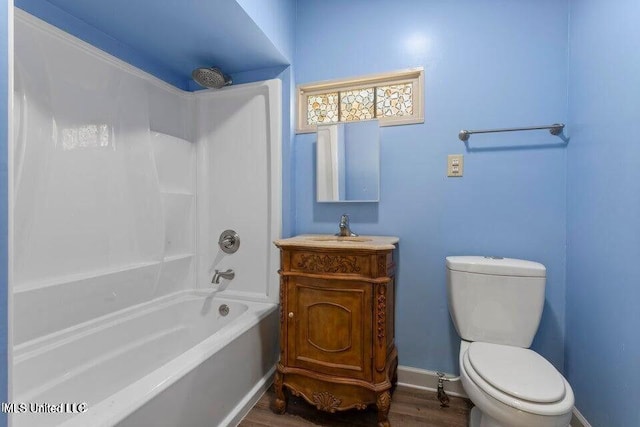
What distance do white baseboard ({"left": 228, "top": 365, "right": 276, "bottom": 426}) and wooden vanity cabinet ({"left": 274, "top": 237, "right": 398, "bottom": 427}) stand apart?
0.49 ft

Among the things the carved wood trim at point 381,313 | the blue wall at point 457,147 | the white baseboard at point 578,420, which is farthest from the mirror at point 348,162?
the white baseboard at point 578,420

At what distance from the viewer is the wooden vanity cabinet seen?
1379 millimetres

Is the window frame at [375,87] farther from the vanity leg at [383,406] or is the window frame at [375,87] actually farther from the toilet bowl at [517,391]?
the vanity leg at [383,406]

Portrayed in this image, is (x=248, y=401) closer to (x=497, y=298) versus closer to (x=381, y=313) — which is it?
(x=381, y=313)

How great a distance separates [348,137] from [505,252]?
111 cm

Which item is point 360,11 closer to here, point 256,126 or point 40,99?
point 256,126

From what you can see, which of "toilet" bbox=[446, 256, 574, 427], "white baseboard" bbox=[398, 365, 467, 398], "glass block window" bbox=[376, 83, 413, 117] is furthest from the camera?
"glass block window" bbox=[376, 83, 413, 117]

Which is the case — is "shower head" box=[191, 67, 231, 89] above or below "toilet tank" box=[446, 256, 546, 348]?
above

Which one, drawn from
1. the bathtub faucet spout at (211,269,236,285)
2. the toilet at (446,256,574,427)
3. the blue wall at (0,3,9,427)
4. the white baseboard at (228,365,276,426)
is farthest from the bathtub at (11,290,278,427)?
the toilet at (446,256,574,427)

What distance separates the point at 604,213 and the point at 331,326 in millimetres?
1284

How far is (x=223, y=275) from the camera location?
2076mm

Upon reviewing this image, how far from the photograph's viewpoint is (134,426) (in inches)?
36.2

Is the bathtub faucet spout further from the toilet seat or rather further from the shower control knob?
the toilet seat

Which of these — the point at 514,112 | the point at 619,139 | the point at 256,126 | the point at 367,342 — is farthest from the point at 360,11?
the point at 367,342
